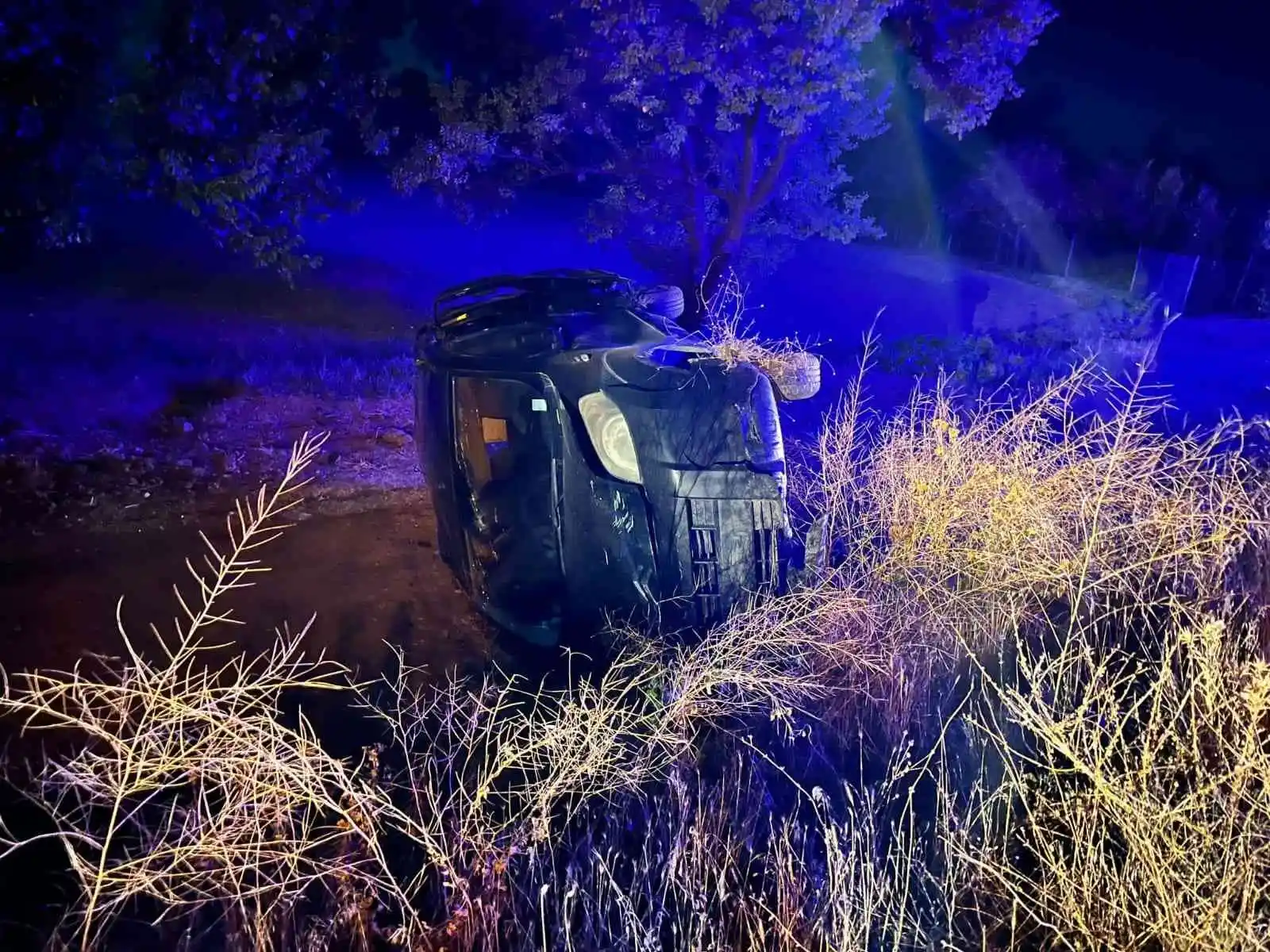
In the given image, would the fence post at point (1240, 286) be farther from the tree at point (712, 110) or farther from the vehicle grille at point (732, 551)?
the vehicle grille at point (732, 551)

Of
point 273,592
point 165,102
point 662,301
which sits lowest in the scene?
point 273,592

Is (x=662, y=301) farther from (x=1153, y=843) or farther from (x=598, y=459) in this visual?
(x=1153, y=843)

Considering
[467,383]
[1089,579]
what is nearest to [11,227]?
[467,383]

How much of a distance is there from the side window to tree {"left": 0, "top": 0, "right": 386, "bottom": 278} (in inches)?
186

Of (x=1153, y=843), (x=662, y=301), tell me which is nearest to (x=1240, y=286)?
(x=662, y=301)

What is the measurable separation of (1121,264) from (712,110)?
34.9 feet

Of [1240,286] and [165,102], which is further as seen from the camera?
[1240,286]

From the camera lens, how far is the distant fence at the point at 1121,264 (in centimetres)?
1368

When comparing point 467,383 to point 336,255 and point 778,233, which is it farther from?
point 336,255

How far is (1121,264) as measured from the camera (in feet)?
51.3

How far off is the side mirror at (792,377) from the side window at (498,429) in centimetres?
112

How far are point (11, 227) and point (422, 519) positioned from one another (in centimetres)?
496

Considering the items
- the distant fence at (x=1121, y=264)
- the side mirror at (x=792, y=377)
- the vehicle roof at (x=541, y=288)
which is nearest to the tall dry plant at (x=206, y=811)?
the vehicle roof at (x=541, y=288)

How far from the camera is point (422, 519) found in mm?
6414
